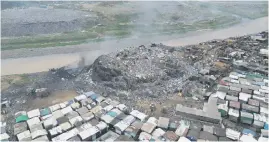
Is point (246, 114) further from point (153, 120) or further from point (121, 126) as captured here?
point (121, 126)

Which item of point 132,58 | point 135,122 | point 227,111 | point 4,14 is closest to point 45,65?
point 132,58

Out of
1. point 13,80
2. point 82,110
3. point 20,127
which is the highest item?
point 82,110

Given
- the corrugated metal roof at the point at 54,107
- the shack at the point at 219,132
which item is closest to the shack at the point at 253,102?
the shack at the point at 219,132

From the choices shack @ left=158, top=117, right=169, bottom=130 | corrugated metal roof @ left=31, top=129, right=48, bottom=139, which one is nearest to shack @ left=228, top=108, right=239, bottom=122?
shack @ left=158, top=117, right=169, bottom=130

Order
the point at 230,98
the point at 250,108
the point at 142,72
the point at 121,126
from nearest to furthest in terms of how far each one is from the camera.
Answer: the point at 121,126 < the point at 250,108 < the point at 230,98 < the point at 142,72

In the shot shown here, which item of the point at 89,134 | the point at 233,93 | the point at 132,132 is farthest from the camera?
the point at 233,93

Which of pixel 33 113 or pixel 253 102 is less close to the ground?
pixel 253 102

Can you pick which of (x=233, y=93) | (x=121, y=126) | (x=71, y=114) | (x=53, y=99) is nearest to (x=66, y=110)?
(x=71, y=114)

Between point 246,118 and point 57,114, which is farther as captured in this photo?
point 57,114
